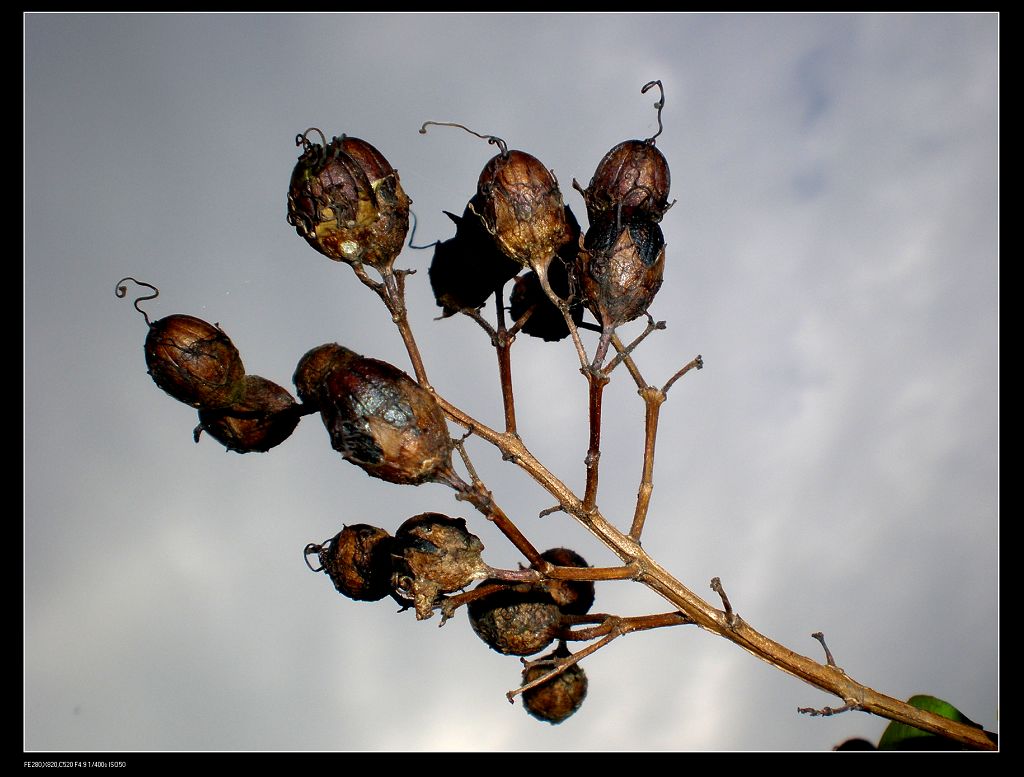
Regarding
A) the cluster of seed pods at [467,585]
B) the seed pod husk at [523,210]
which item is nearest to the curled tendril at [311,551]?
the cluster of seed pods at [467,585]

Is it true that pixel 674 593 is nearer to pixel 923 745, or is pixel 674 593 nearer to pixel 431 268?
pixel 923 745

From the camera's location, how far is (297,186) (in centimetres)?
221

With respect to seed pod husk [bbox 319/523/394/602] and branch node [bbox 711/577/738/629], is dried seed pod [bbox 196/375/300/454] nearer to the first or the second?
seed pod husk [bbox 319/523/394/602]

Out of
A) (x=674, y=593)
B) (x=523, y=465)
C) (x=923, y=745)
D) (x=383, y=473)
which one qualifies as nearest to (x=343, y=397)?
(x=383, y=473)

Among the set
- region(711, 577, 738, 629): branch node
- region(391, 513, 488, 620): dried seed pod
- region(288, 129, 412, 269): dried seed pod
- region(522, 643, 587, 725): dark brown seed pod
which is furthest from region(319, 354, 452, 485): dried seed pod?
region(522, 643, 587, 725): dark brown seed pod

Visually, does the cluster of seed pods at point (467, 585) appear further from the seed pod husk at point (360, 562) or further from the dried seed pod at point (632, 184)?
the dried seed pod at point (632, 184)

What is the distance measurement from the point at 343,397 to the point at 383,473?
0.72ft

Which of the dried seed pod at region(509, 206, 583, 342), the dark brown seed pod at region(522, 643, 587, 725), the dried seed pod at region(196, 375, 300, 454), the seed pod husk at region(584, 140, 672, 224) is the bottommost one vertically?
the dark brown seed pod at region(522, 643, 587, 725)

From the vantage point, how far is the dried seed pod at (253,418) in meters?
2.46

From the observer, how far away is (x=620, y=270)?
2.16m

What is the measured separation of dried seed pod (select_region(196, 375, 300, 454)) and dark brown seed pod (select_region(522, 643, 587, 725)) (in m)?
1.18

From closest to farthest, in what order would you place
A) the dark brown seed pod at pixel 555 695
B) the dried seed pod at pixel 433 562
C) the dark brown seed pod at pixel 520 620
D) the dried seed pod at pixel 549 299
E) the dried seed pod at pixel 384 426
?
1. the dried seed pod at pixel 384 426
2. the dried seed pod at pixel 433 562
3. the dark brown seed pod at pixel 520 620
4. the dried seed pod at pixel 549 299
5. the dark brown seed pod at pixel 555 695

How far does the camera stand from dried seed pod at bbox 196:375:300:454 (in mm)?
2465

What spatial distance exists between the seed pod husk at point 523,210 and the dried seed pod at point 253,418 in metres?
0.93
